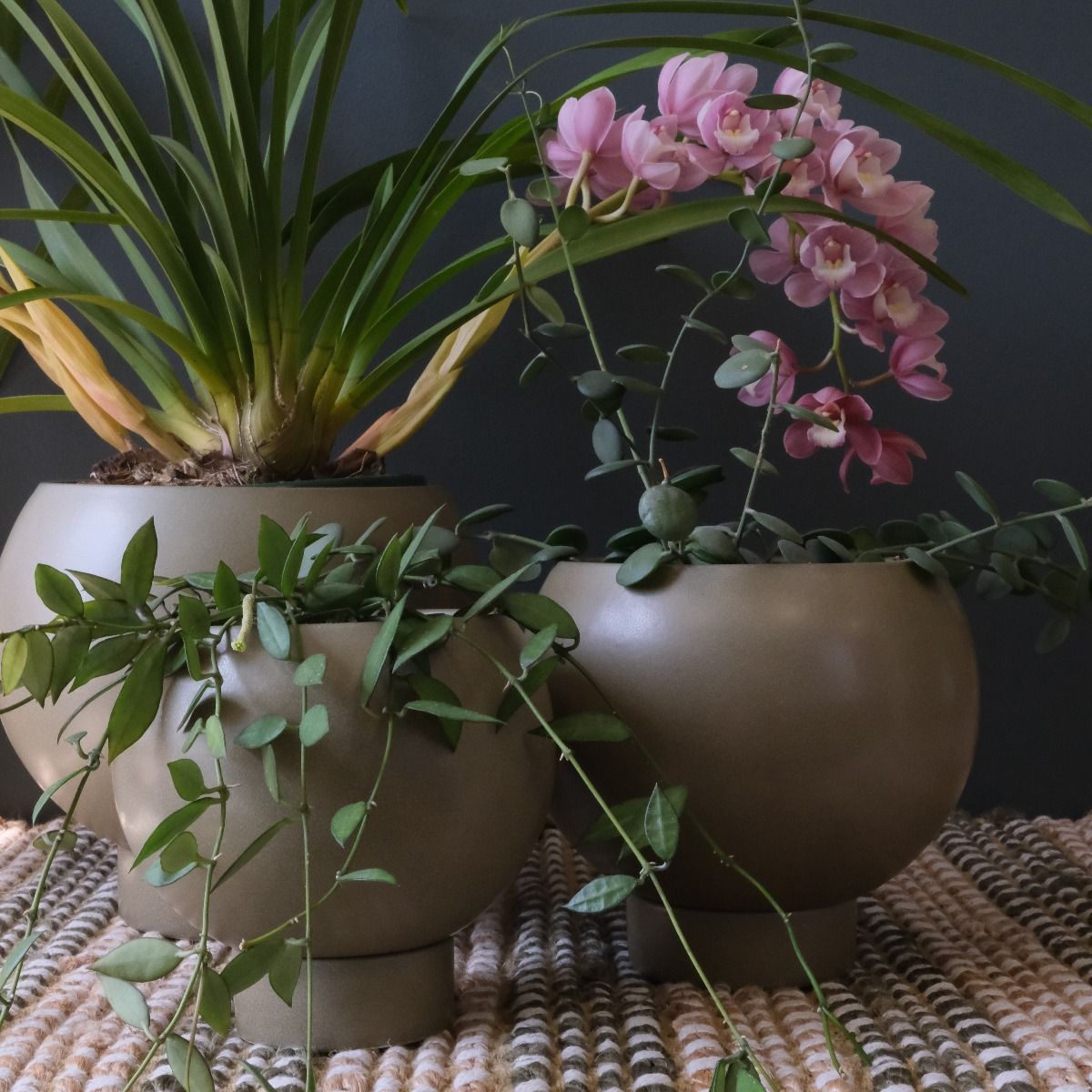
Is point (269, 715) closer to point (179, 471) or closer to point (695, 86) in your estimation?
point (179, 471)

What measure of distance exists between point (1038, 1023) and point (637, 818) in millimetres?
206

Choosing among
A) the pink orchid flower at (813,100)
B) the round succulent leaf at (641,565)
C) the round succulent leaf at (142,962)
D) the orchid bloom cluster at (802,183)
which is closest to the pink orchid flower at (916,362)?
the orchid bloom cluster at (802,183)

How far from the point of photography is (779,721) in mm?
519

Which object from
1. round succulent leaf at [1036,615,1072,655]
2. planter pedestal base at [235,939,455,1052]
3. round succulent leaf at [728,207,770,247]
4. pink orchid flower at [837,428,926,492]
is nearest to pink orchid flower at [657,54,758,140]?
round succulent leaf at [728,207,770,247]

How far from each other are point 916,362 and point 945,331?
0.92ft

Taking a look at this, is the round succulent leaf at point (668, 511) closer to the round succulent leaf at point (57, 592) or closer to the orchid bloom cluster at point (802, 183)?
the orchid bloom cluster at point (802, 183)

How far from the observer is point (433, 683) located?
0.45m

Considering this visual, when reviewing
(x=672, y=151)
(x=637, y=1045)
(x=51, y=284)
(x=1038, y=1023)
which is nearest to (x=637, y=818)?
Result: (x=637, y=1045)

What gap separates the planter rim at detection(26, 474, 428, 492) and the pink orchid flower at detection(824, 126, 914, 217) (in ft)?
0.96

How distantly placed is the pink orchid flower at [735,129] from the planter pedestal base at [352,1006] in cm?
42

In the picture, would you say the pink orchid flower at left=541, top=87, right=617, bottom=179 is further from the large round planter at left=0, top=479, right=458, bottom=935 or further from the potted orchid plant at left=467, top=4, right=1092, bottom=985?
the large round planter at left=0, top=479, right=458, bottom=935

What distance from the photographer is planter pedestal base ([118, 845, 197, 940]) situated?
2.16ft

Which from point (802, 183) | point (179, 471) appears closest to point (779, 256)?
point (802, 183)

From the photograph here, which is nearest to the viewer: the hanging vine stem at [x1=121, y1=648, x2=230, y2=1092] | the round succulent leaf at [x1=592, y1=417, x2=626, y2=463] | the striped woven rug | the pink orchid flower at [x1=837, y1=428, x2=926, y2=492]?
the hanging vine stem at [x1=121, y1=648, x2=230, y2=1092]
